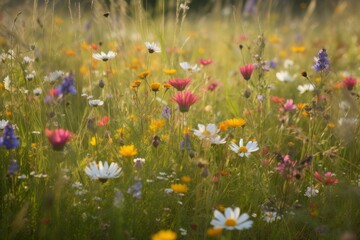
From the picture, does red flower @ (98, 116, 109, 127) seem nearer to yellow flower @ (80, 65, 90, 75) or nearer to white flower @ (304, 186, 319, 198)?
white flower @ (304, 186, 319, 198)

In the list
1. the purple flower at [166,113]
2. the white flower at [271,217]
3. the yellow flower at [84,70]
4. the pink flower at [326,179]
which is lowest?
the white flower at [271,217]

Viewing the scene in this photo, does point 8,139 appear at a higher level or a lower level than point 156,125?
lower

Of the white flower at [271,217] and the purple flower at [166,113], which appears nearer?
the white flower at [271,217]

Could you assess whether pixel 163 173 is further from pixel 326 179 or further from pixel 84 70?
pixel 84 70

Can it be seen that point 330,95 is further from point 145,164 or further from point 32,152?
point 32,152

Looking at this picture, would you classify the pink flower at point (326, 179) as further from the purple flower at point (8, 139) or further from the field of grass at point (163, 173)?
the purple flower at point (8, 139)

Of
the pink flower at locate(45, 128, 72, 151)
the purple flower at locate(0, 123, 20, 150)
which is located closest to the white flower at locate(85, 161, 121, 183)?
the pink flower at locate(45, 128, 72, 151)

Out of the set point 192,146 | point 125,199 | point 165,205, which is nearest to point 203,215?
point 165,205

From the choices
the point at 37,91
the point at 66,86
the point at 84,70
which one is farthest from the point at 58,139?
the point at 84,70

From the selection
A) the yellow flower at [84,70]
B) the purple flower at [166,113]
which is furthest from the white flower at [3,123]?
the yellow flower at [84,70]

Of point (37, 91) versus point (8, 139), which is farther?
point (37, 91)

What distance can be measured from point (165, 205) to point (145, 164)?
195 millimetres

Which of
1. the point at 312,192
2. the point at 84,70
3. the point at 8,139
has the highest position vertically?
the point at 84,70

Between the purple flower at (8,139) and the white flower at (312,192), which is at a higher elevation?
the purple flower at (8,139)
